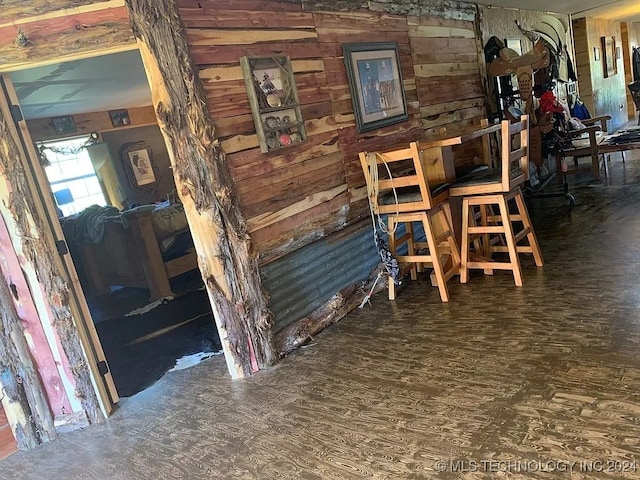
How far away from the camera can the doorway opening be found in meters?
3.83

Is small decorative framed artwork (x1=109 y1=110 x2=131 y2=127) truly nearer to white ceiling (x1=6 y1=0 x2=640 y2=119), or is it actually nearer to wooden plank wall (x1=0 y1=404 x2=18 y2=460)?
white ceiling (x1=6 y1=0 x2=640 y2=119)

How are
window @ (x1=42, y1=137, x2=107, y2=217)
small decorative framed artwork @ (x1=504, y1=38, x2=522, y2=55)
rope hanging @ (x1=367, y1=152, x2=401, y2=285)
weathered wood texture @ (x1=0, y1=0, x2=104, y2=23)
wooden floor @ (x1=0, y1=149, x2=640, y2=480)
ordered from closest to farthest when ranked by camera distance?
wooden floor @ (x1=0, y1=149, x2=640, y2=480) → weathered wood texture @ (x1=0, y1=0, x2=104, y2=23) → rope hanging @ (x1=367, y1=152, x2=401, y2=285) → small decorative framed artwork @ (x1=504, y1=38, x2=522, y2=55) → window @ (x1=42, y1=137, x2=107, y2=217)

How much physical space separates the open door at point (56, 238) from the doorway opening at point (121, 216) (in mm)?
276

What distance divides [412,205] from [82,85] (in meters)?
3.75

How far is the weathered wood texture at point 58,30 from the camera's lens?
8.05 feet

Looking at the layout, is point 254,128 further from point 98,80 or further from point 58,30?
point 98,80

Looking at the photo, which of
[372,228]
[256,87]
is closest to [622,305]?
[372,228]

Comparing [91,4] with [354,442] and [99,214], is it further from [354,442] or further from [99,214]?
[99,214]

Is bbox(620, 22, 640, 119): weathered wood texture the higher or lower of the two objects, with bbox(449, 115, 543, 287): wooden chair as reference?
higher

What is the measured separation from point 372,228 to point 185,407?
1845 millimetres

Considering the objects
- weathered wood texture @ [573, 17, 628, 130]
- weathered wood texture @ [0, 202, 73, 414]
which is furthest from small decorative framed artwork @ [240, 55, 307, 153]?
weathered wood texture @ [573, 17, 628, 130]

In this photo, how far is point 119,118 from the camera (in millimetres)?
8250

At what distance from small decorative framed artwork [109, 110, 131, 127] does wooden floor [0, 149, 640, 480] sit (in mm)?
6168

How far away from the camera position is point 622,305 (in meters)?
2.83
